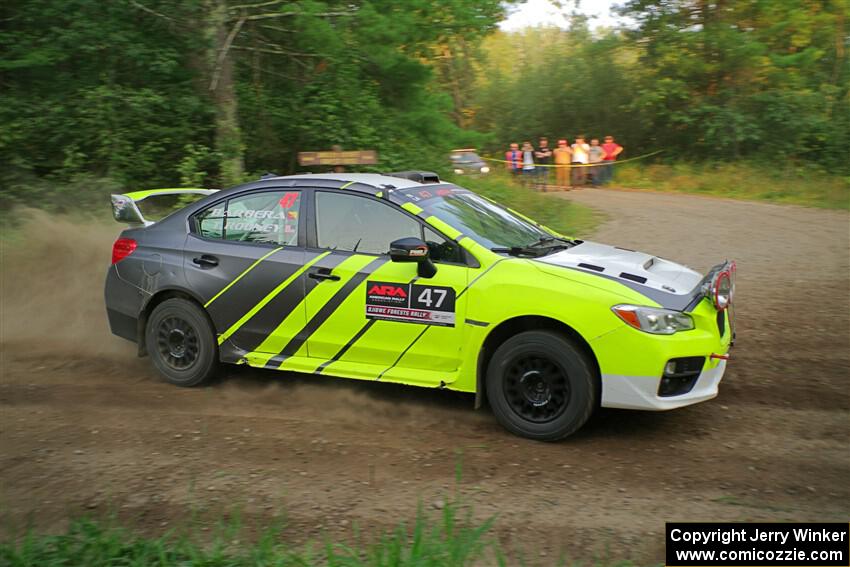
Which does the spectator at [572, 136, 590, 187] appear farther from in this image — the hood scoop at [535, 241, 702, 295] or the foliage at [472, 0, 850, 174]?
the hood scoop at [535, 241, 702, 295]

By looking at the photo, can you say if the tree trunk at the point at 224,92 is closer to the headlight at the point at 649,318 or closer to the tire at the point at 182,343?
the tire at the point at 182,343

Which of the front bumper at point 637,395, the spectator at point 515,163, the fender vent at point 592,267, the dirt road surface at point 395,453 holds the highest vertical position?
the spectator at point 515,163

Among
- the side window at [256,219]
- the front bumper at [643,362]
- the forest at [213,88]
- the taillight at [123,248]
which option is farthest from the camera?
the forest at [213,88]

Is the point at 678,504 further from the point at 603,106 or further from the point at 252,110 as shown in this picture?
the point at 603,106

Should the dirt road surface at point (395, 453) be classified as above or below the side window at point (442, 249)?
below

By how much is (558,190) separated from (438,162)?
10242mm

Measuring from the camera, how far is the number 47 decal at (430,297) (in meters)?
5.84

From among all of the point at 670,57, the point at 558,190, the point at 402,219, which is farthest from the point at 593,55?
Result: the point at 402,219

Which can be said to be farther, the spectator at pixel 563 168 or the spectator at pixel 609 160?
the spectator at pixel 609 160

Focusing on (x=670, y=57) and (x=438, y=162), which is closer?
(x=438, y=162)

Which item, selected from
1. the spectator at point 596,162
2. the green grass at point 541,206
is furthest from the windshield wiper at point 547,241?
the spectator at point 596,162

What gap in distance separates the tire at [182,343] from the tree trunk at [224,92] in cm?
728

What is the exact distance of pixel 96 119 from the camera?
13.8 metres

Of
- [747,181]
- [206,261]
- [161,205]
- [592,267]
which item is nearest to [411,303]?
[592,267]
